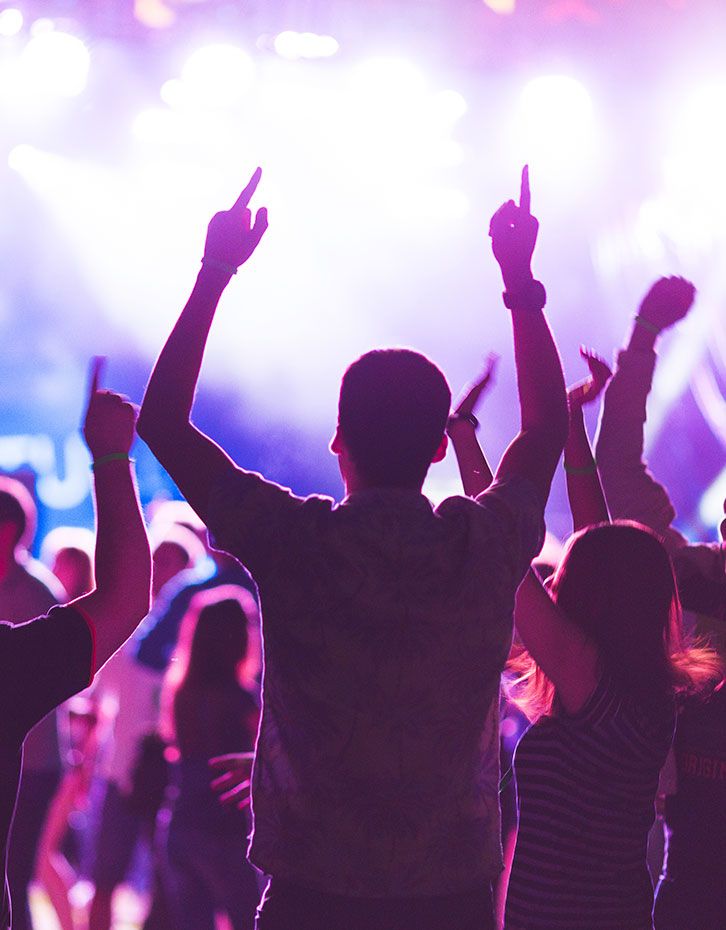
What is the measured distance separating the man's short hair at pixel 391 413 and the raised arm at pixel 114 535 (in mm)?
312

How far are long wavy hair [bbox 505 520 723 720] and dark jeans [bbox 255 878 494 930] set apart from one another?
0.57m

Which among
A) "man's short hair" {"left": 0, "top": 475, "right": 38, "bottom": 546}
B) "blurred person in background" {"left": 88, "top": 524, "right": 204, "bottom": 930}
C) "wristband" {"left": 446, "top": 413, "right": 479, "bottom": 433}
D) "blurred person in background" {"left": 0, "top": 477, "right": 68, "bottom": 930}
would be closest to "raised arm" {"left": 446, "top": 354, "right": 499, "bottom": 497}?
Result: "wristband" {"left": 446, "top": 413, "right": 479, "bottom": 433}

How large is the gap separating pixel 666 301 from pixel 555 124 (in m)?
5.83

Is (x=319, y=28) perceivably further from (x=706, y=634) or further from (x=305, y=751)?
(x=305, y=751)

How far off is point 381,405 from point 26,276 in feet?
24.9

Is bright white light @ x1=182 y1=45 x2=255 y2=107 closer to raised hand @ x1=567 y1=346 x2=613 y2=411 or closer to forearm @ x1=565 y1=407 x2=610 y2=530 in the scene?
raised hand @ x1=567 y1=346 x2=613 y2=411

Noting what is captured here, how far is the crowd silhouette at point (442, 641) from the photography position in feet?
4.58

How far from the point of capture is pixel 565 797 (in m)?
1.88

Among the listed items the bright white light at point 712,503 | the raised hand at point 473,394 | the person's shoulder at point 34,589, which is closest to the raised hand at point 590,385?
the raised hand at point 473,394

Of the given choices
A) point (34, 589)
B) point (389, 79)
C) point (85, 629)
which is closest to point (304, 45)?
point (389, 79)

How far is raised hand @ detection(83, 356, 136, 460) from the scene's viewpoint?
1.58 metres

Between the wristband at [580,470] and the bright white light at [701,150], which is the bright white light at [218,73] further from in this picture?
the wristband at [580,470]

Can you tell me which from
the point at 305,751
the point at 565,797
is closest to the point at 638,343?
the point at 565,797

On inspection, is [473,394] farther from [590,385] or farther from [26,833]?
[26,833]
